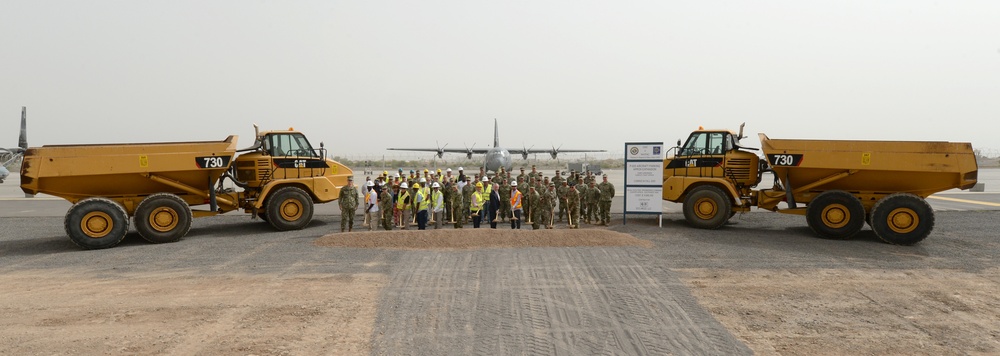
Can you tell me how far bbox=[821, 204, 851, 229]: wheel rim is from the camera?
1398 cm

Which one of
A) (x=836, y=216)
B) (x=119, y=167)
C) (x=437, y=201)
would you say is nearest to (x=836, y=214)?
(x=836, y=216)

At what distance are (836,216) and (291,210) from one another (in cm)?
1284

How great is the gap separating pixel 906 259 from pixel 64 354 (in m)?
13.1

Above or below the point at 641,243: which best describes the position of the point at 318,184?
above

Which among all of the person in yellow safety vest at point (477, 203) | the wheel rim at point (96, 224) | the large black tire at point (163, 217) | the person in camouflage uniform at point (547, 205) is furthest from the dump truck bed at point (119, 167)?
the person in camouflage uniform at point (547, 205)

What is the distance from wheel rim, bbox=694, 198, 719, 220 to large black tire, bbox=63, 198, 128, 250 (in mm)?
13125

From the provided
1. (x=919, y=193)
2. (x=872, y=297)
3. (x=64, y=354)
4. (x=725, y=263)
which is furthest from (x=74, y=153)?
(x=919, y=193)

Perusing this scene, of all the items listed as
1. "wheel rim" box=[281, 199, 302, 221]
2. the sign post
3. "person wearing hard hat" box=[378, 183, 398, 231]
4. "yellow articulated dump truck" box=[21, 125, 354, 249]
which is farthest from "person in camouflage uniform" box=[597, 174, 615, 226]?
"wheel rim" box=[281, 199, 302, 221]

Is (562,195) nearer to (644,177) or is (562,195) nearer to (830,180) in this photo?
(644,177)

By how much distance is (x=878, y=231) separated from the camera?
13.5 meters

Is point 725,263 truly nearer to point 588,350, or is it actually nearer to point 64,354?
point 588,350

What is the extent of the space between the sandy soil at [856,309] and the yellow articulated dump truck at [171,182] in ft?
32.3

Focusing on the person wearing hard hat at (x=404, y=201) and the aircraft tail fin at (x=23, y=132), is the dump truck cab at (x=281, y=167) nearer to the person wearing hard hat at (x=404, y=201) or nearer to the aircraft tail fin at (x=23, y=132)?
the person wearing hard hat at (x=404, y=201)

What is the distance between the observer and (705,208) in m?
15.4
